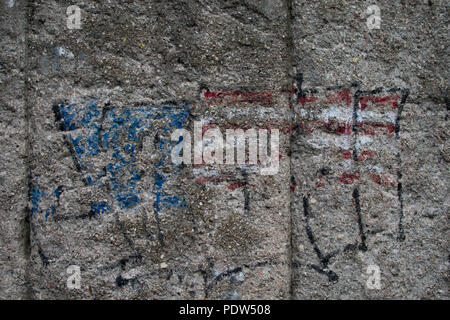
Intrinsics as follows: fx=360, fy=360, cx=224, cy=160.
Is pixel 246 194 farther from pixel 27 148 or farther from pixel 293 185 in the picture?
pixel 27 148

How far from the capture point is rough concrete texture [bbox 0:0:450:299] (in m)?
1.49

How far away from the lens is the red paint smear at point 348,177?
150cm

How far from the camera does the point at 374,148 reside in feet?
4.91

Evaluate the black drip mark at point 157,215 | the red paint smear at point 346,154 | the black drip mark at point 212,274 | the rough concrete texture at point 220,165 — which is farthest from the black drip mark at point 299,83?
the black drip mark at point 212,274

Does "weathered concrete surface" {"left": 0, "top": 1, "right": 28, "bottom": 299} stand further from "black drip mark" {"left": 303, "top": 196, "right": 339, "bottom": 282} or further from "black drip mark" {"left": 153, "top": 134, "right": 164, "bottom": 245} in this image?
"black drip mark" {"left": 303, "top": 196, "right": 339, "bottom": 282}

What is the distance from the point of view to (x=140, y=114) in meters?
1.50

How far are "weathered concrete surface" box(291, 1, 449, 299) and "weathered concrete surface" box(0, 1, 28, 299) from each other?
1.14 m

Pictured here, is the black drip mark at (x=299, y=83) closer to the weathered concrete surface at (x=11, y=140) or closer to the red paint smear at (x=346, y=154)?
the red paint smear at (x=346, y=154)

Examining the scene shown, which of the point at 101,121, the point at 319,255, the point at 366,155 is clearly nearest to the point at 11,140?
the point at 101,121

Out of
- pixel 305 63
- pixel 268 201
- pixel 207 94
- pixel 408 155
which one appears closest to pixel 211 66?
pixel 207 94

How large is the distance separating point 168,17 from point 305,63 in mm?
600

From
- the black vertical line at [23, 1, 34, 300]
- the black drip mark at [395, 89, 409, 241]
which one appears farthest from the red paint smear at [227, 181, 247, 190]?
the black vertical line at [23, 1, 34, 300]
